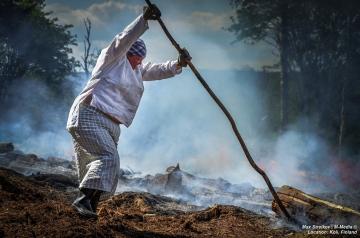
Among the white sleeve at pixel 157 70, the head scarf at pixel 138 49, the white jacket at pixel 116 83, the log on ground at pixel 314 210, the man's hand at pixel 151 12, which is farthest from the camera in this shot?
the white sleeve at pixel 157 70

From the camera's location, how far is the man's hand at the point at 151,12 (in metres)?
4.29

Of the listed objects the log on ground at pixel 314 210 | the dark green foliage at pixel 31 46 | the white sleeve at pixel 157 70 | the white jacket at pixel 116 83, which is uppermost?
the dark green foliage at pixel 31 46

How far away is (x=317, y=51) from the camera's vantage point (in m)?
19.3

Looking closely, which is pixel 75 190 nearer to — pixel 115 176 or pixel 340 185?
pixel 115 176

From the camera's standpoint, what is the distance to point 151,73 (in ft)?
16.3

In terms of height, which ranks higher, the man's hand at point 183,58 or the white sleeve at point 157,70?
the man's hand at point 183,58

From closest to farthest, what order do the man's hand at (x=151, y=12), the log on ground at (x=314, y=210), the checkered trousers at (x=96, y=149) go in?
the checkered trousers at (x=96, y=149) → the man's hand at (x=151, y=12) → the log on ground at (x=314, y=210)

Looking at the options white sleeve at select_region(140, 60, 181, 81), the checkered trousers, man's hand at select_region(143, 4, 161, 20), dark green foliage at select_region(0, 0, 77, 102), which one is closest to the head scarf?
man's hand at select_region(143, 4, 161, 20)

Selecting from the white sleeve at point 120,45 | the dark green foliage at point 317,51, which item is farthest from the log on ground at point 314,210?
the dark green foliage at point 317,51

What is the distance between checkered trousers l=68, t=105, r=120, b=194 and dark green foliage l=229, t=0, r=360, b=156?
15.2 meters

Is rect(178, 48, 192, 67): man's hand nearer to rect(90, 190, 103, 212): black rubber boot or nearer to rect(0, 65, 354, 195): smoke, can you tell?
rect(90, 190, 103, 212): black rubber boot

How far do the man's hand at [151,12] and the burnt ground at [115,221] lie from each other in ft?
7.56

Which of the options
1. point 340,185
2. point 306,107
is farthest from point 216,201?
point 306,107

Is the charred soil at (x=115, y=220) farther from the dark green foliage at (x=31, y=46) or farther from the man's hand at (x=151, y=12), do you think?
the dark green foliage at (x=31, y=46)
